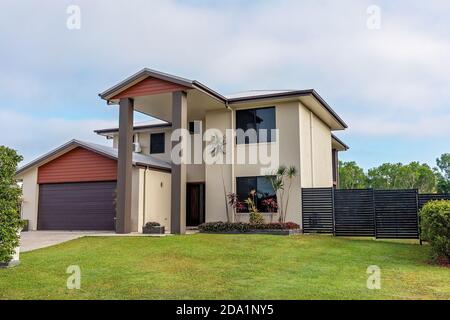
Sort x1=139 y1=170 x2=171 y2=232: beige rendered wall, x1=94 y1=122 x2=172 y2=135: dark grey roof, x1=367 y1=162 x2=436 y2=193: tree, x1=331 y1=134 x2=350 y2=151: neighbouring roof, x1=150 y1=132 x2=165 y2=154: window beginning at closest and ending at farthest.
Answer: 1. x1=139 y1=170 x2=171 y2=232: beige rendered wall
2. x1=94 y1=122 x2=172 y2=135: dark grey roof
3. x1=150 y1=132 x2=165 y2=154: window
4. x1=331 y1=134 x2=350 y2=151: neighbouring roof
5. x1=367 y1=162 x2=436 y2=193: tree

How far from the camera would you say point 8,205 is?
10.2 meters

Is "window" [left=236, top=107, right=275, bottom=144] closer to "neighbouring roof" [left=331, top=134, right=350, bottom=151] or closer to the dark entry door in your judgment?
the dark entry door

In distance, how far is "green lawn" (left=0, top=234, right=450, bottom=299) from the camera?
24.5ft

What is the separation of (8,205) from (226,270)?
565 centimetres

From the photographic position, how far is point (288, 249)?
40.6 feet

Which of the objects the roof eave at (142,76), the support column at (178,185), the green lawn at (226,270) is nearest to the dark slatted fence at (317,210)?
the green lawn at (226,270)

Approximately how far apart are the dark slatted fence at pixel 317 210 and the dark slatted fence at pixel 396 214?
1873 millimetres

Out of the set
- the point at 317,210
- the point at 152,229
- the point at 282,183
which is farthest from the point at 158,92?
the point at 317,210

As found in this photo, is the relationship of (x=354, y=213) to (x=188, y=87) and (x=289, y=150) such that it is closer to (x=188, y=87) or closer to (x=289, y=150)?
(x=289, y=150)

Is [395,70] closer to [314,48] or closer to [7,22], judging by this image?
[314,48]

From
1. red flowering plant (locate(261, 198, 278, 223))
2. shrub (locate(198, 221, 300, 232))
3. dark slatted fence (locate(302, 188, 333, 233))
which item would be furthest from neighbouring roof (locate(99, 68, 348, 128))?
shrub (locate(198, 221, 300, 232))

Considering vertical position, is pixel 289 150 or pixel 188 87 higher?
pixel 188 87

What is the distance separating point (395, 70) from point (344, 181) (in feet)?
143

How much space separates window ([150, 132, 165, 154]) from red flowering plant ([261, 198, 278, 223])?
7.51m
